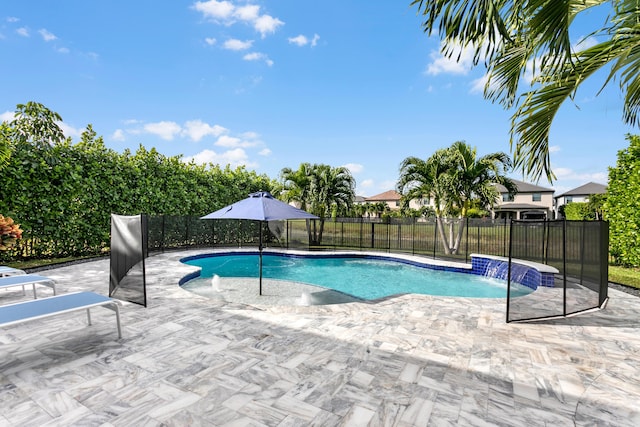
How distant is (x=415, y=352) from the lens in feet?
11.2

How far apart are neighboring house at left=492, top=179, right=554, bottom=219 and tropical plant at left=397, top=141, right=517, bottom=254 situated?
104 feet

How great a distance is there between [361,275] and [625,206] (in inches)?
311

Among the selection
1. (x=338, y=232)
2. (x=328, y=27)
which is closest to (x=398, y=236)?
(x=338, y=232)

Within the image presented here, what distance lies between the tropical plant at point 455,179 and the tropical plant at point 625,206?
3310mm

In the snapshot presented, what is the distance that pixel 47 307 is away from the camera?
10.8ft

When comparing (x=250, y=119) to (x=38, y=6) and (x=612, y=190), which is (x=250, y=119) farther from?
(x=612, y=190)

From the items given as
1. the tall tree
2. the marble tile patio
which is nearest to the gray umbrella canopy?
the marble tile patio

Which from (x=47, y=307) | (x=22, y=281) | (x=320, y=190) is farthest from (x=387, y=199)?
(x=47, y=307)

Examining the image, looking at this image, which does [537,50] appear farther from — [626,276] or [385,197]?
[385,197]

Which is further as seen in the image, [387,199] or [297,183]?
[387,199]

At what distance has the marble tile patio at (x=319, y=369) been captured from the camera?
2.32 metres

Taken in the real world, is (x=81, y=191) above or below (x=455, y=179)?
below

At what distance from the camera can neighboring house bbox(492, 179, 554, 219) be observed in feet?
132

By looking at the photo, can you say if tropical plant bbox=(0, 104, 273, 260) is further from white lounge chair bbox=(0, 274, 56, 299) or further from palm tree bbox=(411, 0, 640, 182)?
palm tree bbox=(411, 0, 640, 182)
